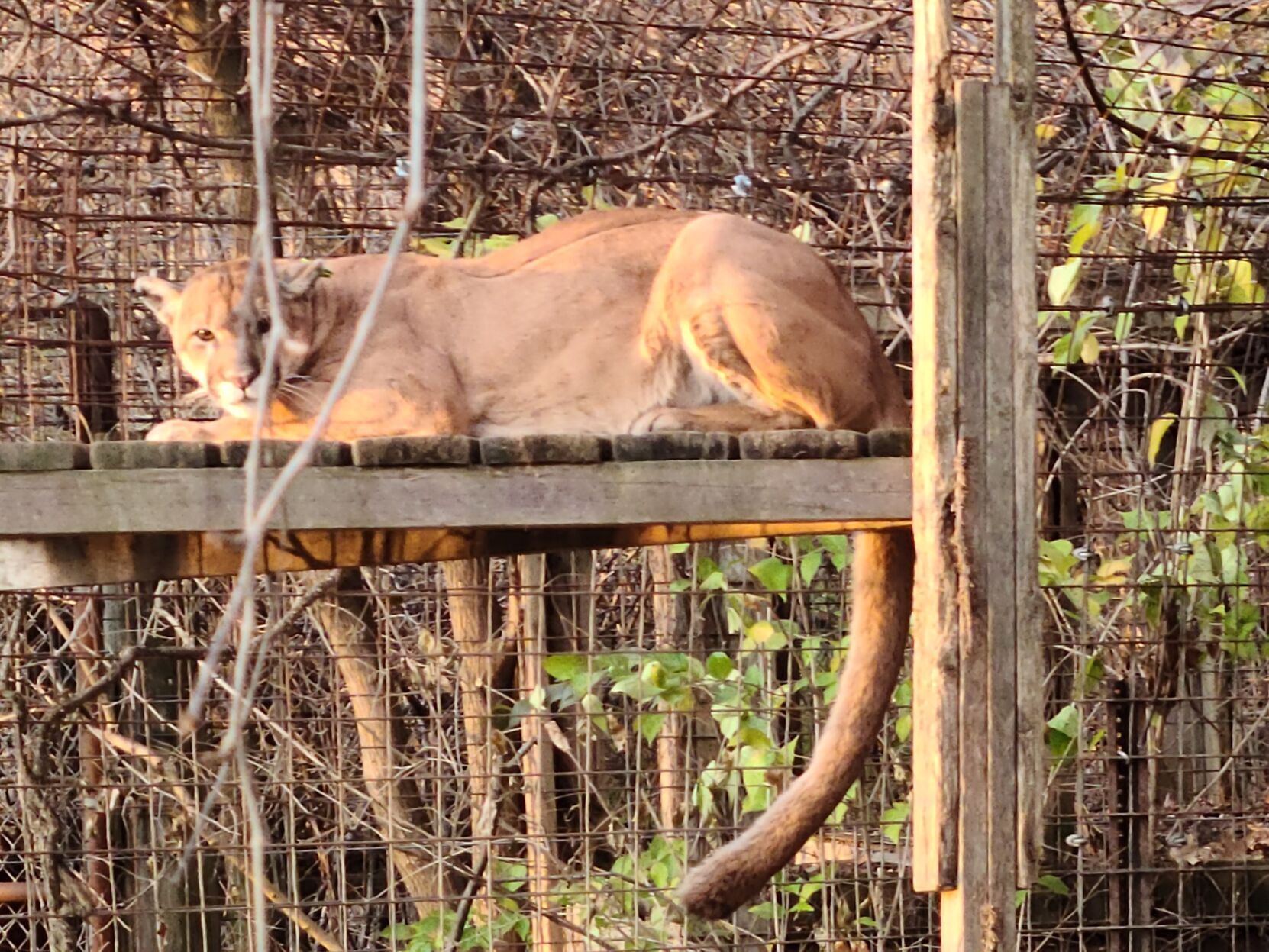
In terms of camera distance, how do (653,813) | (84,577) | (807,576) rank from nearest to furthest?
(84,577)
(807,576)
(653,813)

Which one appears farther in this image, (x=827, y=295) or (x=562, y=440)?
(x=827, y=295)

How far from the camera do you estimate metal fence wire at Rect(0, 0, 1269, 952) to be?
394cm

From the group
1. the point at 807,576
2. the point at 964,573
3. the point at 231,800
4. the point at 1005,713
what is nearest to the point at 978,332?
the point at 964,573

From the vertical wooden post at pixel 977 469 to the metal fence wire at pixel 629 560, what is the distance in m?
1.31

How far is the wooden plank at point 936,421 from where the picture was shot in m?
2.31

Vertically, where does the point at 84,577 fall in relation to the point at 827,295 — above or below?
below

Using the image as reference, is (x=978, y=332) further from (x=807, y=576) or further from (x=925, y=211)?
(x=807, y=576)

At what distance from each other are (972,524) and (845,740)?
551 millimetres

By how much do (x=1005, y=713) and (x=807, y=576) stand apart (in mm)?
Result: 1584

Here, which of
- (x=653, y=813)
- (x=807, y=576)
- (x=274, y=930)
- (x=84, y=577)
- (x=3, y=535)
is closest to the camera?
(x=3, y=535)

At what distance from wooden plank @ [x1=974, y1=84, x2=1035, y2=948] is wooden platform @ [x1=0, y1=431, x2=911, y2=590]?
16 centimetres

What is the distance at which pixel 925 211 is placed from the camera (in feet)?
7.64

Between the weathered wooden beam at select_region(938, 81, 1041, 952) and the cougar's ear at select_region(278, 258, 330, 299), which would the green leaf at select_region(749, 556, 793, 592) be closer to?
the cougar's ear at select_region(278, 258, 330, 299)

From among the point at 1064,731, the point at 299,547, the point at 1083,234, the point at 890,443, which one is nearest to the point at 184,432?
the point at 299,547
